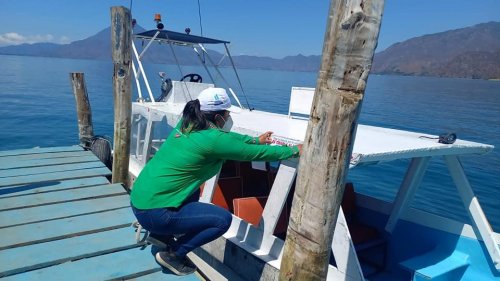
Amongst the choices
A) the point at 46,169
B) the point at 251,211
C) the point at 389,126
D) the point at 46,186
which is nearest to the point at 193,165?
the point at 251,211

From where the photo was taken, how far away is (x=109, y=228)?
15.4 feet

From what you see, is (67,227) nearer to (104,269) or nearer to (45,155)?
(104,269)

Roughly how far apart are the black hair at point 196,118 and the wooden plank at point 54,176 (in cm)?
431

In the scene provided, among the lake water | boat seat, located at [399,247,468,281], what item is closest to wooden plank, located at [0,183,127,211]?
boat seat, located at [399,247,468,281]

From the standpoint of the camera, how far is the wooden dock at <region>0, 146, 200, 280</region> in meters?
3.72

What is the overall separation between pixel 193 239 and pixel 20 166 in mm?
5399

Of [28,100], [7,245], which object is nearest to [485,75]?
[28,100]

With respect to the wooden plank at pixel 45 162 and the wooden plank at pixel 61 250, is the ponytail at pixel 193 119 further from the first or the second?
the wooden plank at pixel 45 162

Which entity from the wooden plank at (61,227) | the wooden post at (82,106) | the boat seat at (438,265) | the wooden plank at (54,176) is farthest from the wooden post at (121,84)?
the boat seat at (438,265)

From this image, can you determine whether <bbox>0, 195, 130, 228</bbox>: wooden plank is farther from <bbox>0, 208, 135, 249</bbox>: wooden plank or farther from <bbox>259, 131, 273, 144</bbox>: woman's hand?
<bbox>259, 131, 273, 144</bbox>: woman's hand

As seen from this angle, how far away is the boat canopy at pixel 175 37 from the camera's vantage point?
318 inches

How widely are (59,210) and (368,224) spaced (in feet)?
14.8

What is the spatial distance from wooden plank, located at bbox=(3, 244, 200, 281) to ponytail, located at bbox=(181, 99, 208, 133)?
59.9 inches

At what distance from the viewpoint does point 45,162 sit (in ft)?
24.8
